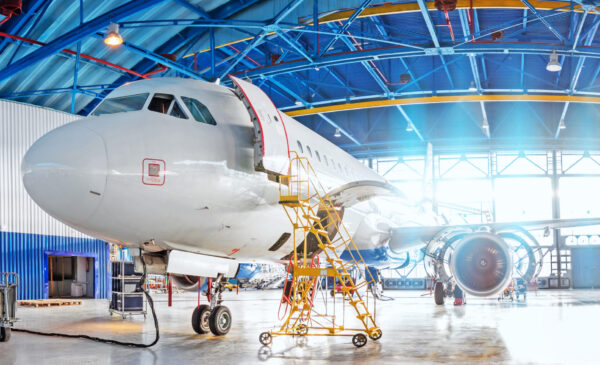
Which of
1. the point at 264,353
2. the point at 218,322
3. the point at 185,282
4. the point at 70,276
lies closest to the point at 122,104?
the point at 264,353

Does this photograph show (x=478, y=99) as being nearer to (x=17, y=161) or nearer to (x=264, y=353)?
(x=17, y=161)

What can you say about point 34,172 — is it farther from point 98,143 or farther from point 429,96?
point 429,96

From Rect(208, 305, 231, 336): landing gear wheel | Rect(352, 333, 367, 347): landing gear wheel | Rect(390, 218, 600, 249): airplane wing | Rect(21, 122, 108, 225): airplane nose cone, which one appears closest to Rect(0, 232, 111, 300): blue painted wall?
Rect(390, 218, 600, 249): airplane wing

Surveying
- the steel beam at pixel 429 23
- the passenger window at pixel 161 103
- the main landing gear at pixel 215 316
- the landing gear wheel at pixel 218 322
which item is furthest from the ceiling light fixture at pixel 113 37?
Result: the steel beam at pixel 429 23

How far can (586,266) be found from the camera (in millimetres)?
39531

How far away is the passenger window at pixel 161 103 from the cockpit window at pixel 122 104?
0.13m

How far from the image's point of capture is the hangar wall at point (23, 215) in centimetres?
2411

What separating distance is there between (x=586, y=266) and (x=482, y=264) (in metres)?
32.2

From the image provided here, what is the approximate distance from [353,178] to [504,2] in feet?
27.9

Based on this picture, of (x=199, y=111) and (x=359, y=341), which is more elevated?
(x=199, y=111)

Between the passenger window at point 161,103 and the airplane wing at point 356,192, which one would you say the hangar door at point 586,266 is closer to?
the airplane wing at point 356,192

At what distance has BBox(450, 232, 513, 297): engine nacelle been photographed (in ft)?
38.4

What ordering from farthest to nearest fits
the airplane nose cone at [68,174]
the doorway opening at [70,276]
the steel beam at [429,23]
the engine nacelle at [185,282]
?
the doorway opening at [70,276], the steel beam at [429,23], the engine nacelle at [185,282], the airplane nose cone at [68,174]

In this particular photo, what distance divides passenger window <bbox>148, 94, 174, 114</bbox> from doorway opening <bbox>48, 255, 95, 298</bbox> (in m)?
24.4
